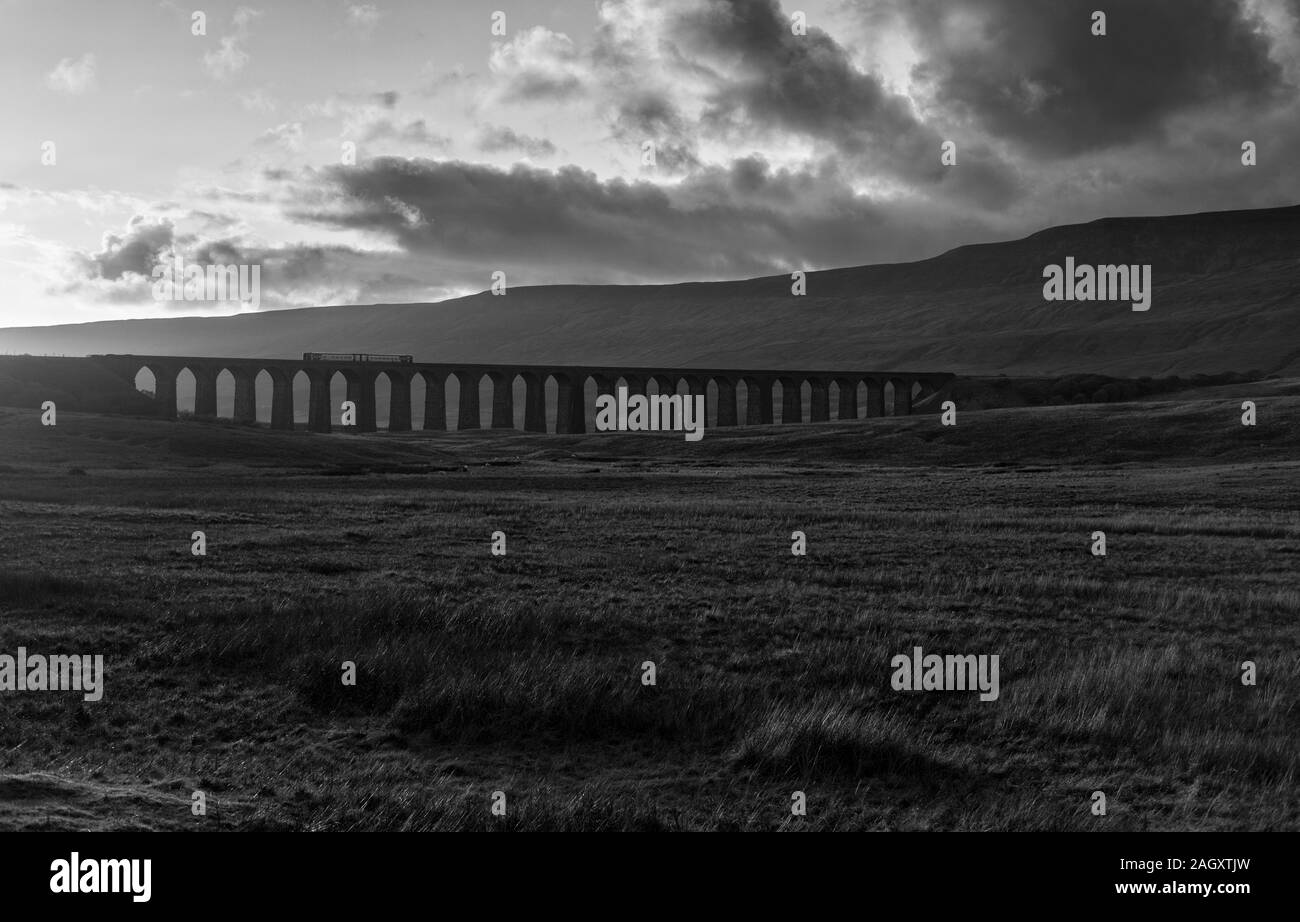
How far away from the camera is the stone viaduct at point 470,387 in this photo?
368 ft

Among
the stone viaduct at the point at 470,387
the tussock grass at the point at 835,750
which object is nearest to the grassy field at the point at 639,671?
the tussock grass at the point at 835,750

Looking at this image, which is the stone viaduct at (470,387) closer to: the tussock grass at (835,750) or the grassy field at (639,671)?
the grassy field at (639,671)

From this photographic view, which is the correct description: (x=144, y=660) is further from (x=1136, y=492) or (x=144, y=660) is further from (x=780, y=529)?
(x=1136, y=492)

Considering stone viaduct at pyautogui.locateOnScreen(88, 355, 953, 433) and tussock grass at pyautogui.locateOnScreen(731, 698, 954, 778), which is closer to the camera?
tussock grass at pyautogui.locateOnScreen(731, 698, 954, 778)

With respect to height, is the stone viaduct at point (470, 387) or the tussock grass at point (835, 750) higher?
the stone viaduct at point (470, 387)

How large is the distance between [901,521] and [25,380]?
3393 inches

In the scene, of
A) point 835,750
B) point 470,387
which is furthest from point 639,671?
point 470,387

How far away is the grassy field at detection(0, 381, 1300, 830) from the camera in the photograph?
9.92 m

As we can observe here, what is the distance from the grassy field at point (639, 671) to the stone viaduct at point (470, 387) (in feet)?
274

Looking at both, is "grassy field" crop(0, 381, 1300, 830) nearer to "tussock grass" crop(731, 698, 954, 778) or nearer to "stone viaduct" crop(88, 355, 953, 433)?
"tussock grass" crop(731, 698, 954, 778)

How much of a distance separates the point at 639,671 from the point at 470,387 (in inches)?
4809

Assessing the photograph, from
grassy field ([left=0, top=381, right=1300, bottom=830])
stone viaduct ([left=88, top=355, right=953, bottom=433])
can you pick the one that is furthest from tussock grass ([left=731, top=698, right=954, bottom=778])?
stone viaduct ([left=88, top=355, right=953, bottom=433])

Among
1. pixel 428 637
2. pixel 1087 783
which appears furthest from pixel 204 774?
pixel 1087 783

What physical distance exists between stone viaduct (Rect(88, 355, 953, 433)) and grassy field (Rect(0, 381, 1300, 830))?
274 ft
